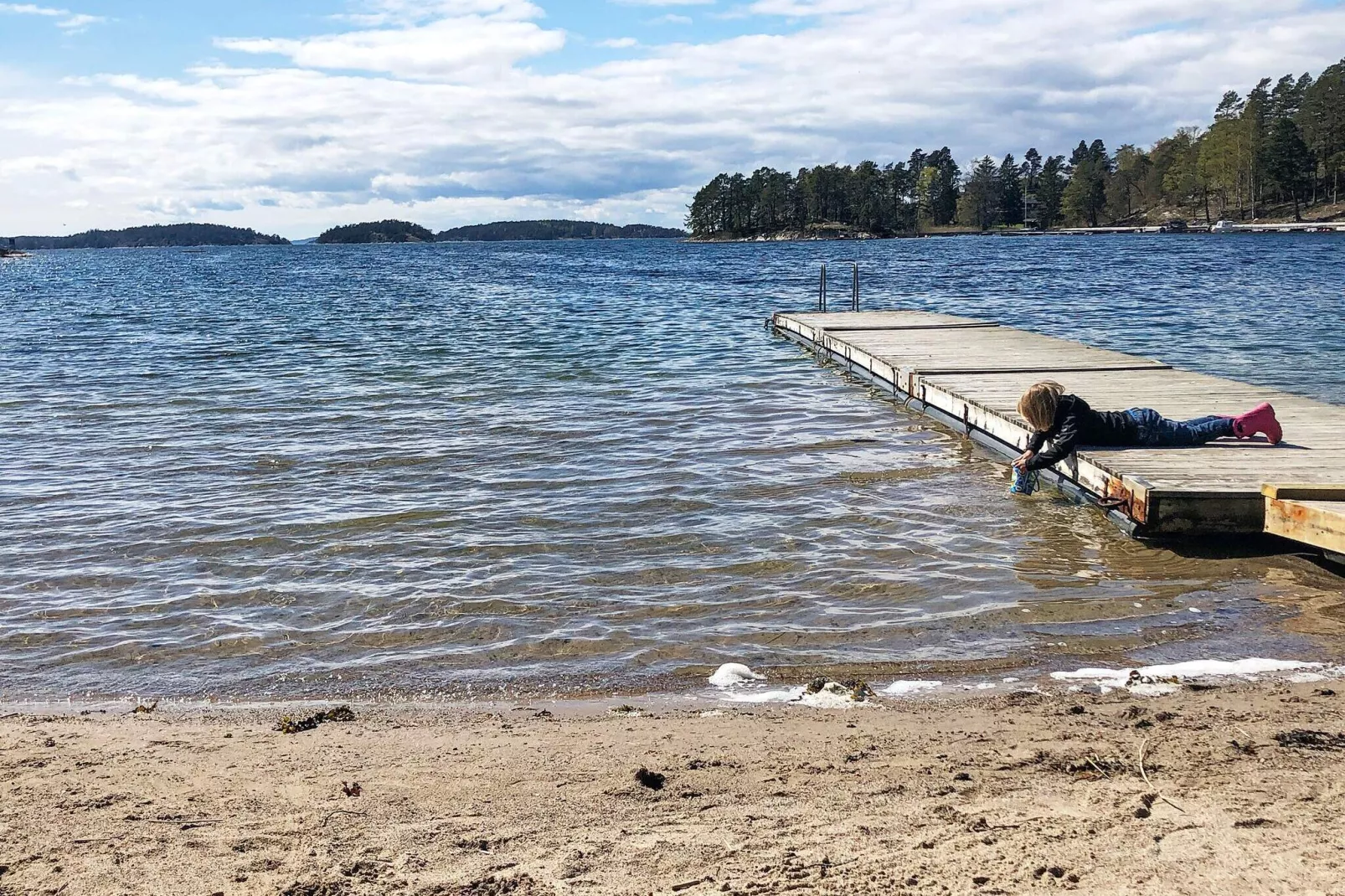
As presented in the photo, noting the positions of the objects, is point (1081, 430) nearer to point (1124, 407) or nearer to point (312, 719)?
point (1124, 407)

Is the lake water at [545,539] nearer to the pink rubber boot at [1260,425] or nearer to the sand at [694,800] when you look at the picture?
the sand at [694,800]

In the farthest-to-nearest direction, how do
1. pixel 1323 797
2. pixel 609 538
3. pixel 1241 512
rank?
pixel 609 538
pixel 1241 512
pixel 1323 797

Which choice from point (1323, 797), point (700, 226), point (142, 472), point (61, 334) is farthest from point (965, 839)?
point (700, 226)

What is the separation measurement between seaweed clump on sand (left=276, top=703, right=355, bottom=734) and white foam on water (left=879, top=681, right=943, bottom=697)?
2862 millimetres

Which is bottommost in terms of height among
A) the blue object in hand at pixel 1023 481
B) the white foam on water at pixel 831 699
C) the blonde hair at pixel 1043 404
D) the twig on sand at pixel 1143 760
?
the white foam on water at pixel 831 699

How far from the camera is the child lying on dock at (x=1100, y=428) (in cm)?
936

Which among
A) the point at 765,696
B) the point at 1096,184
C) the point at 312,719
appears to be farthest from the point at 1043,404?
the point at 1096,184

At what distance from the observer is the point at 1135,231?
136 m

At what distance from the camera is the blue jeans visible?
938cm

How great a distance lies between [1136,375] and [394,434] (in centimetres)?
965

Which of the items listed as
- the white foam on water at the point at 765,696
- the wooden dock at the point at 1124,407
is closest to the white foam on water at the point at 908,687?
the white foam on water at the point at 765,696

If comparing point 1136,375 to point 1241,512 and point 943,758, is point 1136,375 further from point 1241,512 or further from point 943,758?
point 943,758

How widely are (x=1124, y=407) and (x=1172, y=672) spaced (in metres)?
6.11

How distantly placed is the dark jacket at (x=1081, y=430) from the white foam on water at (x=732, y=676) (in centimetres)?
455
